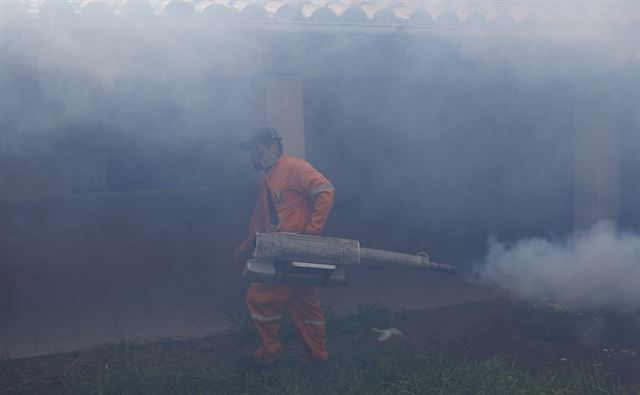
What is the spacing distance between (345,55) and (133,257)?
3094mm

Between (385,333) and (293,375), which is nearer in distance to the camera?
(293,375)

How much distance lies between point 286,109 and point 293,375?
278 cm

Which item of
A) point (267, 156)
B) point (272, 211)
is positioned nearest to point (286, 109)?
point (267, 156)

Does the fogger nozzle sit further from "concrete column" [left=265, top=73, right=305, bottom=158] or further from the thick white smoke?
the thick white smoke

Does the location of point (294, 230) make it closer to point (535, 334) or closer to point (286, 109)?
point (286, 109)

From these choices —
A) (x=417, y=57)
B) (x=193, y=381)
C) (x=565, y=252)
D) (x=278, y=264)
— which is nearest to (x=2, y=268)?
(x=193, y=381)

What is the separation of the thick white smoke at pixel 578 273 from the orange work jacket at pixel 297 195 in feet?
9.43

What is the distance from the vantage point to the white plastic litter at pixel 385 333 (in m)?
5.34

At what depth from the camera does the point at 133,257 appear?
707cm

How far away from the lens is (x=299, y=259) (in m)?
4.18

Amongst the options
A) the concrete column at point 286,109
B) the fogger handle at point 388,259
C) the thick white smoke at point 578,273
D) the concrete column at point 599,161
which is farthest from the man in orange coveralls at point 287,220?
the concrete column at point 599,161

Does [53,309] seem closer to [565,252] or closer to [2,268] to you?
[2,268]

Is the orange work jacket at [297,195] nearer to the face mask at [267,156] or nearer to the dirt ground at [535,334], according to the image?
the face mask at [267,156]

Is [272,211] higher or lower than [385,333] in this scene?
higher
